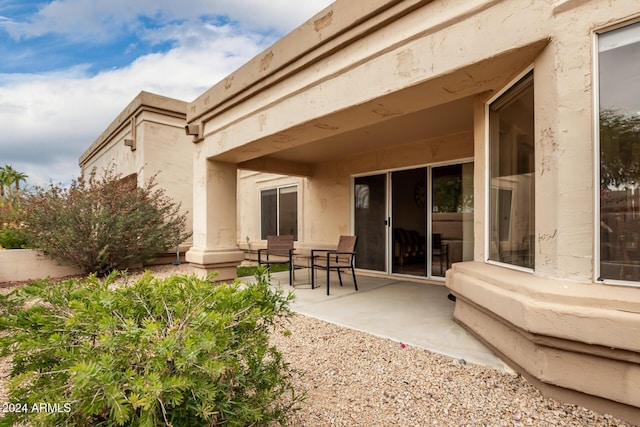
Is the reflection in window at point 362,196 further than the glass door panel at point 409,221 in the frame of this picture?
Yes

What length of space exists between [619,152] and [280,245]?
509 cm

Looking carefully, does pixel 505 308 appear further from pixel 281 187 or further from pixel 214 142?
pixel 281 187

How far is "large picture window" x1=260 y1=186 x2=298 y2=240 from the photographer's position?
8.50 meters

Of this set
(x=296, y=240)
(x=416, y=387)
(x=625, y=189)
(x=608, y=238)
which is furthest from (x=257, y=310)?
(x=296, y=240)

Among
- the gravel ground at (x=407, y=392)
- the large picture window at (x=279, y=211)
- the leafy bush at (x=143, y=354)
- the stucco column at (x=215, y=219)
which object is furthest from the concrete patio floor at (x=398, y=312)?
the large picture window at (x=279, y=211)

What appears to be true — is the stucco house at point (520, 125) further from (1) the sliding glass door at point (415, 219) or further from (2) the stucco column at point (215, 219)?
(1) the sliding glass door at point (415, 219)

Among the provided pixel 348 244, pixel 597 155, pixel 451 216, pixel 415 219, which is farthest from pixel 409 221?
pixel 597 155

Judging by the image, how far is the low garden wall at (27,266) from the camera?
22.6 ft

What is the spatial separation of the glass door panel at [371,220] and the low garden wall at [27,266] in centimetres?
642

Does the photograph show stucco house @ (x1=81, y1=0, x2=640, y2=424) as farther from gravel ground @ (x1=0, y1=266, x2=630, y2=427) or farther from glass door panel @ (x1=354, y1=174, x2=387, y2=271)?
glass door panel @ (x1=354, y1=174, x2=387, y2=271)

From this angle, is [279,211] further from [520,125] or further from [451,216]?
[520,125]

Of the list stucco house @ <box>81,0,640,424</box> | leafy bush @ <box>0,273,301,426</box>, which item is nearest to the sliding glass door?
stucco house @ <box>81,0,640,424</box>

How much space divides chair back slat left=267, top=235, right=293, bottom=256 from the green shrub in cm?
592

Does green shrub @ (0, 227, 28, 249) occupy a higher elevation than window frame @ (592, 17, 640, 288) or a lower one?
lower
